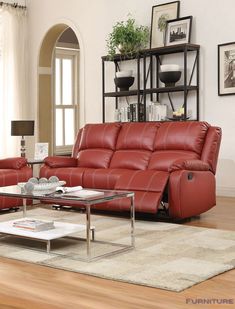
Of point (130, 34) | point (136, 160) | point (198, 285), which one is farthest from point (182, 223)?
point (130, 34)

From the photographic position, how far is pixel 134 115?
24.2 feet

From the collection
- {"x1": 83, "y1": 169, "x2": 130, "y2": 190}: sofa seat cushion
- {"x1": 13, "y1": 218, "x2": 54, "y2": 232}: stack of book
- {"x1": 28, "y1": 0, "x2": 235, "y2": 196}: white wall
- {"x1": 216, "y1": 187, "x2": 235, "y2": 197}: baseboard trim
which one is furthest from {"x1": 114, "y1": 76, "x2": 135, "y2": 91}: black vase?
{"x1": 13, "y1": 218, "x2": 54, "y2": 232}: stack of book

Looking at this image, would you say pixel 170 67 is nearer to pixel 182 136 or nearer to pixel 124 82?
pixel 124 82

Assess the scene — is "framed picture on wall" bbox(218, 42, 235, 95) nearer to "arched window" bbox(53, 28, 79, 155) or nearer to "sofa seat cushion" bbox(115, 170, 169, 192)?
"sofa seat cushion" bbox(115, 170, 169, 192)

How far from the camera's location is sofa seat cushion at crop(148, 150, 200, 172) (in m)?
5.38

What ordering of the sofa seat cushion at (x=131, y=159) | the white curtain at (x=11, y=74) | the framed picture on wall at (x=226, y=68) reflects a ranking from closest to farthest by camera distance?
the sofa seat cushion at (x=131, y=159)
the framed picture on wall at (x=226, y=68)
the white curtain at (x=11, y=74)

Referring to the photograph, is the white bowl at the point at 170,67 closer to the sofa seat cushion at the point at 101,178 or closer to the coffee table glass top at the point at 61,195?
the sofa seat cushion at the point at 101,178

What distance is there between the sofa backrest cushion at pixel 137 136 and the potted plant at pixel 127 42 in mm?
1433

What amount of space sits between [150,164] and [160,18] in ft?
8.49

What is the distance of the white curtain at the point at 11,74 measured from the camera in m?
8.61

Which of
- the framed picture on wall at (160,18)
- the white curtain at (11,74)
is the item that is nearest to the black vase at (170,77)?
the framed picture on wall at (160,18)

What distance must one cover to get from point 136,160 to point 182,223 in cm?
95

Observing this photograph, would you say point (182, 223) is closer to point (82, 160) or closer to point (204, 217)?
point (204, 217)

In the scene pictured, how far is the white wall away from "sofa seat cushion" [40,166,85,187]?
6.55 feet
